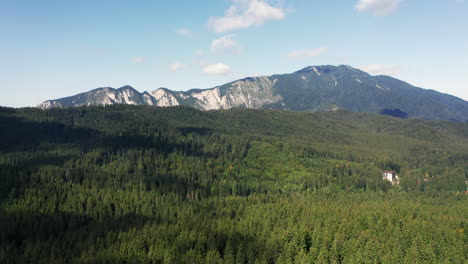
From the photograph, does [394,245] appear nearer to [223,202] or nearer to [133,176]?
[223,202]

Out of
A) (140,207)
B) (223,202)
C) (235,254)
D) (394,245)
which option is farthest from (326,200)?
(140,207)

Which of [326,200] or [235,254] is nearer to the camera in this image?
[235,254]

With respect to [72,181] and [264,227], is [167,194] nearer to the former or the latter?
[72,181]

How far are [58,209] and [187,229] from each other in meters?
63.1

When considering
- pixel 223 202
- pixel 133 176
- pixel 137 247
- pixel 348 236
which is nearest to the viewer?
pixel 137 247

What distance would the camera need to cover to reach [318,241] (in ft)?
333

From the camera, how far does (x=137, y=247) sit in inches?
3789

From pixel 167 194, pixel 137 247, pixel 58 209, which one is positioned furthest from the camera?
pixel 167 194

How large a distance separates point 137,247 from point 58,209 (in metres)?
59.2

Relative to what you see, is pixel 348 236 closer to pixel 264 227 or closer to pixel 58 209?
pixel 264 227

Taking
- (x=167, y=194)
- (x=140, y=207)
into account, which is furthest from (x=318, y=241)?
(x=167, y=194)

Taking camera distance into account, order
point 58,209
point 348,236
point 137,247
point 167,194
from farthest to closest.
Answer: point 167,194 → point 58,209 → point 348,236 → point 137,247

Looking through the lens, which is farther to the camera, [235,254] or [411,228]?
[411,228]

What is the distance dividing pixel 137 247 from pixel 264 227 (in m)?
42.1
